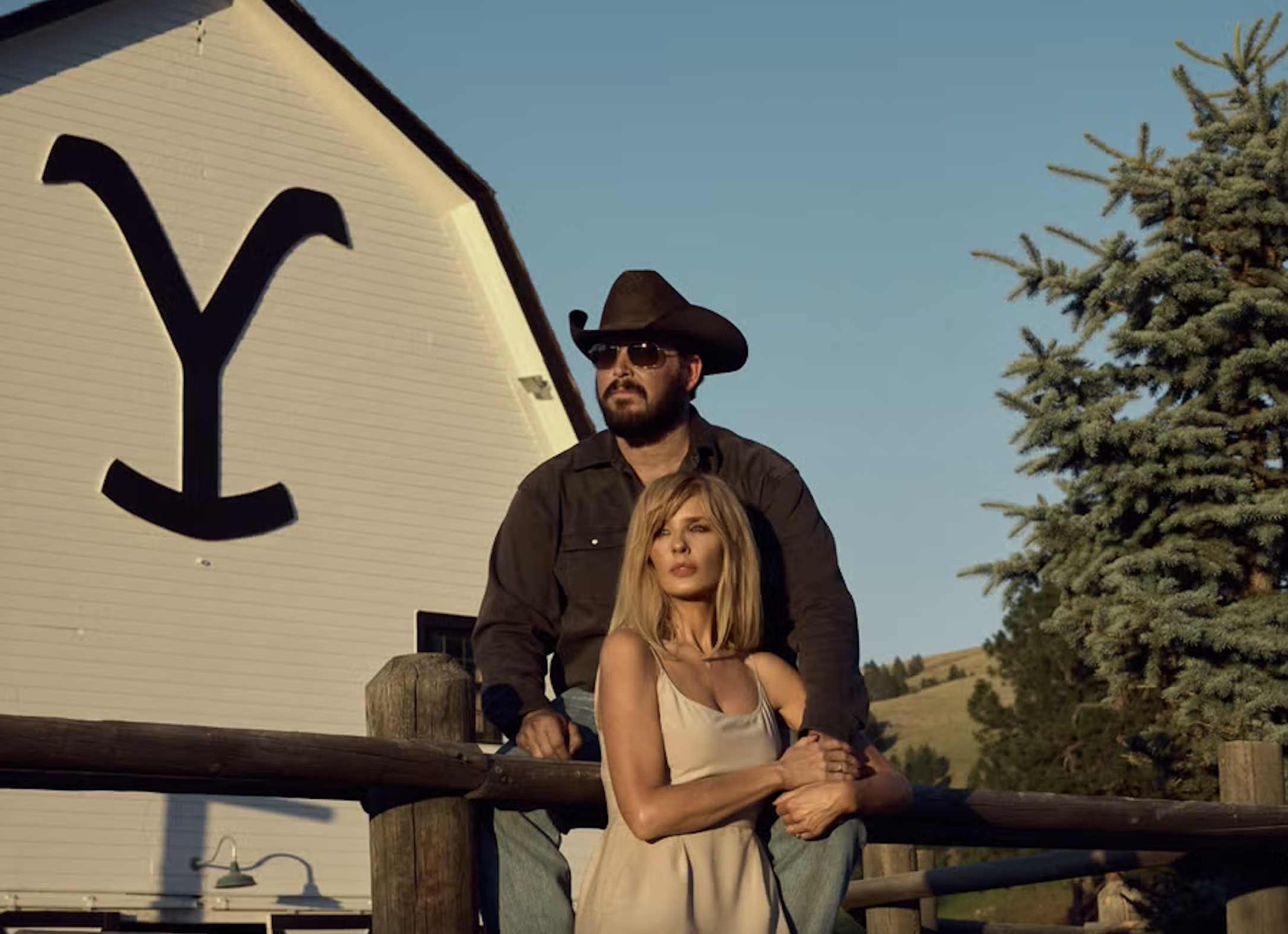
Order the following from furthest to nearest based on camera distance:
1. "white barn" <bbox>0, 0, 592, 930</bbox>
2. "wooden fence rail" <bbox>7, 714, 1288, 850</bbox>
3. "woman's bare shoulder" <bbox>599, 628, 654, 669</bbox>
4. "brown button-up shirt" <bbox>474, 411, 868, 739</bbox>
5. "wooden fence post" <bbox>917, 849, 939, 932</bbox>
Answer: "white barn" <bbox>0, 0, 592, 930</bbox>, "wooden fence post" <bbox>917, 849, 939, 932</bbox>, "brown button-up shirt" <bbox>474, 411, 868, 739</bbox>, "woman's bare shoulder" <bbox>599, 628, 654, 669</bbox>, "wooden fence rail" <bbox>7, 714, 1288, 850</bbox>

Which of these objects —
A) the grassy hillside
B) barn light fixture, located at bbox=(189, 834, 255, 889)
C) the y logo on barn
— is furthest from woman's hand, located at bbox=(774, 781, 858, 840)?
the grassy hillside

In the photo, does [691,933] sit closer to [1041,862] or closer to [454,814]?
[454,814]

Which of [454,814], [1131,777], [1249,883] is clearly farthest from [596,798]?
[1131,777]

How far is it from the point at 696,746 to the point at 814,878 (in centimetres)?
52

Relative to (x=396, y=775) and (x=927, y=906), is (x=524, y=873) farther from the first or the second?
(x=927, y=906)

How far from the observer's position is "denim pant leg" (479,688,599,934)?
5.30 m

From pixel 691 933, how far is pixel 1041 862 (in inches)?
237

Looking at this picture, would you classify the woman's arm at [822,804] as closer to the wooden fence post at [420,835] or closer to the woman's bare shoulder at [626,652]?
the woman's bare shoulder at [626,652]

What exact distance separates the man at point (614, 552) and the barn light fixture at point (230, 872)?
11.3 meters

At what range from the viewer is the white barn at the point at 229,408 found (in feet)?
56.8

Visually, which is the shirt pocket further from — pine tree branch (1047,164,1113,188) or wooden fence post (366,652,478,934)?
pine tree branch (1047,164,1113,188)

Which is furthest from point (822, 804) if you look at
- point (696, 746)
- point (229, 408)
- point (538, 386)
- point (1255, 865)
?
point (538, 386)

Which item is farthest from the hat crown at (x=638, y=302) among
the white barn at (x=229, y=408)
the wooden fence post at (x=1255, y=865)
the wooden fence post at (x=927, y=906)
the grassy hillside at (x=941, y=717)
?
the grassy hillside at (x=941, y=717)

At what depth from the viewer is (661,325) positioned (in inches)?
239
